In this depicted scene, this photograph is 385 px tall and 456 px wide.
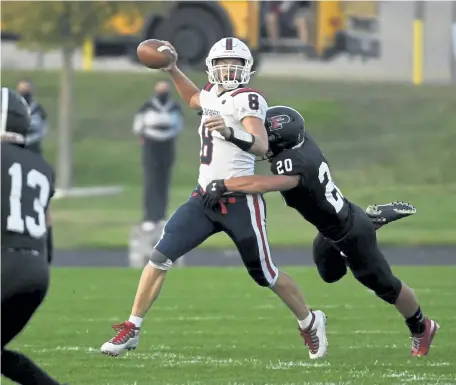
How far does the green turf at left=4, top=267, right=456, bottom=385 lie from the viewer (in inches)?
271

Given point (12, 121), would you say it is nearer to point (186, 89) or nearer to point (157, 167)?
point (186, 89)

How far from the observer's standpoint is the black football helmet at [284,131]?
24.0 feet

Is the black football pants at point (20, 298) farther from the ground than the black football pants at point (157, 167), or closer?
farther from the ground

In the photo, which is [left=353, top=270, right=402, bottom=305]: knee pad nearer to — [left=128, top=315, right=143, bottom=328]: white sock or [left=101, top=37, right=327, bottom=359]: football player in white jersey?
[left=101, top=37, right=327, bottom=359]: football player in white jersey

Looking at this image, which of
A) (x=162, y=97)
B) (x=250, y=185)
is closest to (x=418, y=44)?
(x=162, y=97)

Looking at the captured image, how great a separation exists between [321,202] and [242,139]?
622 millimetres

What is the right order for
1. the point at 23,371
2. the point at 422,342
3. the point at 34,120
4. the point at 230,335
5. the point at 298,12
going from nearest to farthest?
the point at 23,371 < the point at 422,342 < the point at 230,335 < the point at 34,120 < the point at 298,12

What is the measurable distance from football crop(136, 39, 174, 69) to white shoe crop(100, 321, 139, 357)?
63.8 inches

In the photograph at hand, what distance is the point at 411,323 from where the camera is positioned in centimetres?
762

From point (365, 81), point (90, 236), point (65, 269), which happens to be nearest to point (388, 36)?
point (365, 81)

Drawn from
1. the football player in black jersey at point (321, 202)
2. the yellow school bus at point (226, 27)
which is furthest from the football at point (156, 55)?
the yellow school bus at point (226, 27)

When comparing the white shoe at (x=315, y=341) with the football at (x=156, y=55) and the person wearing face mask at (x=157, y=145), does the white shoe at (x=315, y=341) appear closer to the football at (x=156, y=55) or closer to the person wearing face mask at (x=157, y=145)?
the football at (x=156, y=55)

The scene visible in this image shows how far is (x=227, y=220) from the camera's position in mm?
7457

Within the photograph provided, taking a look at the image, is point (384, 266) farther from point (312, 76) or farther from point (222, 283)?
point (312, 76)
